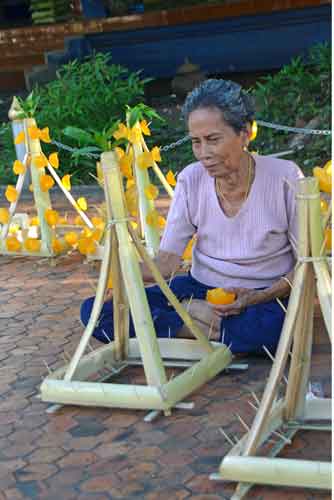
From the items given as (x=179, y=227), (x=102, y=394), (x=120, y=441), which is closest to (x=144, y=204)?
(x=179, y=227)

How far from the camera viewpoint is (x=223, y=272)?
371cm

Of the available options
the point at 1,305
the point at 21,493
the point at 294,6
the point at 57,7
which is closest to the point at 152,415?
the point at 21,493

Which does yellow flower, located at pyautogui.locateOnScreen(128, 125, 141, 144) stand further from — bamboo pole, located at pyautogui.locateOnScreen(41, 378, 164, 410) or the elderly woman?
bamboo pole, located at pyautogui.locateOnScreen(41, 378, 164, 410)

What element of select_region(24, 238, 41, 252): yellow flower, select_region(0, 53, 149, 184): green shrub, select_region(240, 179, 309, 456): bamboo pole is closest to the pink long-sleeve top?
select_region(240, 179, 309, 456): bamboo pole

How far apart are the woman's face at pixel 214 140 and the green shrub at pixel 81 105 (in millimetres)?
5511

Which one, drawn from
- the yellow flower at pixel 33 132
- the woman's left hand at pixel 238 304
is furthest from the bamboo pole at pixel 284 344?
the yellow flower at pixel 33 132

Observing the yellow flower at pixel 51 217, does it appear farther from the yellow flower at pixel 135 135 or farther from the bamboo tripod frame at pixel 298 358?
the bamboo tripod frame at pixel 298 358

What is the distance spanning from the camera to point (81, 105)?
31.0 ft

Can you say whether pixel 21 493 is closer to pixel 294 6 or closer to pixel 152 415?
pixel 152 415

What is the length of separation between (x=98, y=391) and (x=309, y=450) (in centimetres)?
84

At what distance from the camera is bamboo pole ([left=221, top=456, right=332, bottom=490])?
2652 mm

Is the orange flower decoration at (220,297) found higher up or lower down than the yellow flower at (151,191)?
lower down

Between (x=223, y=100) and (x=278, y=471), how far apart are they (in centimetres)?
136

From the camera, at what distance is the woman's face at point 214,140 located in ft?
10.9
